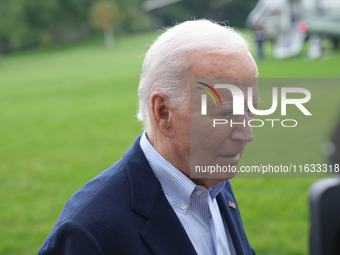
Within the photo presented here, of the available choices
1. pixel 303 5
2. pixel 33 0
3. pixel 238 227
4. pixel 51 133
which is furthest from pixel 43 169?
pixel 33 0

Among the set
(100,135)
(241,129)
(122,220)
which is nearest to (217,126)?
(241,129)

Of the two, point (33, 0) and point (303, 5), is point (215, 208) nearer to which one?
point (303, 5)

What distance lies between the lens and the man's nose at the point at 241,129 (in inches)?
55.6

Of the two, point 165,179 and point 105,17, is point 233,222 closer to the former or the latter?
point 165,179

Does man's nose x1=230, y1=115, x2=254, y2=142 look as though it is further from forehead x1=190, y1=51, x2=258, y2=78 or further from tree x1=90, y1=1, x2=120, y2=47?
tree x1=90, y1=1, x2=120, y2=47

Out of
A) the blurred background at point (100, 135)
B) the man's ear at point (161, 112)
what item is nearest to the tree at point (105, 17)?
the blurred background at point (100, 135)

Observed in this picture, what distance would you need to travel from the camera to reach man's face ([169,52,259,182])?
1363 mm

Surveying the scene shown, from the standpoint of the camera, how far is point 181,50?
1.38m

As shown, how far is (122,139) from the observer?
9.03 meters

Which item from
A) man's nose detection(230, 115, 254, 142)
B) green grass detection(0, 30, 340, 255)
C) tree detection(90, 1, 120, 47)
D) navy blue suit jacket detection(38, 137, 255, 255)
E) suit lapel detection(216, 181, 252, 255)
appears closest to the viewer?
navy blue suit jacket detection(38, 137, 255, 255)

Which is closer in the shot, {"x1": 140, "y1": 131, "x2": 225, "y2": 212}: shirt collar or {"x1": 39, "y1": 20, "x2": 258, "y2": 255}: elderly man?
{"x1": 39, "y1": 20, "x2": 258, "y2": 255}: elderly man

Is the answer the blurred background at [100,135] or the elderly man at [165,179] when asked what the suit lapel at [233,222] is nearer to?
the elderly man at [165,179]

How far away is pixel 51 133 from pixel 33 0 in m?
51.0

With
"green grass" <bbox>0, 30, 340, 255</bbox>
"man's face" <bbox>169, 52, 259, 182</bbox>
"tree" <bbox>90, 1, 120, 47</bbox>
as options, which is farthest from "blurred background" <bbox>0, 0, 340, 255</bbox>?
"tree" <bbox>90, 1, 120, 47</bbox>
